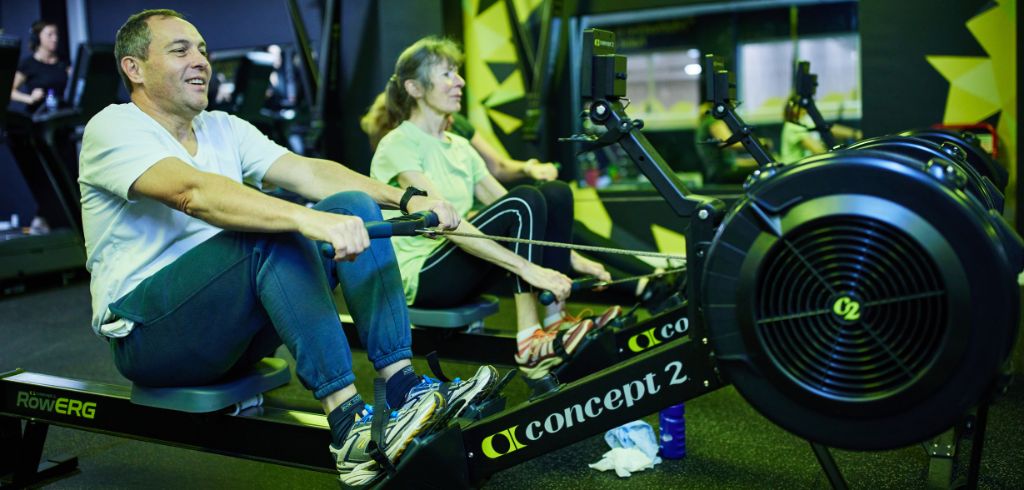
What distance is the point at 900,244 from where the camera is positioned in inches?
57.9

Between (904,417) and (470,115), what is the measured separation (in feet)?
15.3

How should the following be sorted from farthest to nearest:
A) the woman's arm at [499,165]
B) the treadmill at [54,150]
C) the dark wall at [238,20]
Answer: the dark wall at [238,20]
the treadmill at [54,150]
the woman's arm at [499,165]

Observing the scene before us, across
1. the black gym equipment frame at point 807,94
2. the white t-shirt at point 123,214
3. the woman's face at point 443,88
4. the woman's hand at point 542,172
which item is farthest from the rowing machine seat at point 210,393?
the black gym equipment frame at point 807,94

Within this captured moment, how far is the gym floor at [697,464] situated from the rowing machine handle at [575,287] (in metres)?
0.44

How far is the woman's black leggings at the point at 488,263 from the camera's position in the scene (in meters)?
2.83

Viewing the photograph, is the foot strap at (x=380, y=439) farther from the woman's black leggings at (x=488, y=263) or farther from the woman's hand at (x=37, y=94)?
the woman's hand at (x=37, y=94)

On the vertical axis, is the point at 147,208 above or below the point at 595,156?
above

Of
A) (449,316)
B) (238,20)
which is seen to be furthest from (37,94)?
(449,316)

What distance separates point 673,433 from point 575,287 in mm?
560

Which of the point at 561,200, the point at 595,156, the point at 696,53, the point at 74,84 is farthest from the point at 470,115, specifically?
the point at 561,200

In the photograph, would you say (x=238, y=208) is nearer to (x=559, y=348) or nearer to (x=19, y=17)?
(x=559, y=348)

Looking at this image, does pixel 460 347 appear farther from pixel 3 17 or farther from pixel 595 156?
pixel 3 17

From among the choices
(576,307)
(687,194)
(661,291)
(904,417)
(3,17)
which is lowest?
(576,307)

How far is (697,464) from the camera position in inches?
97.6
